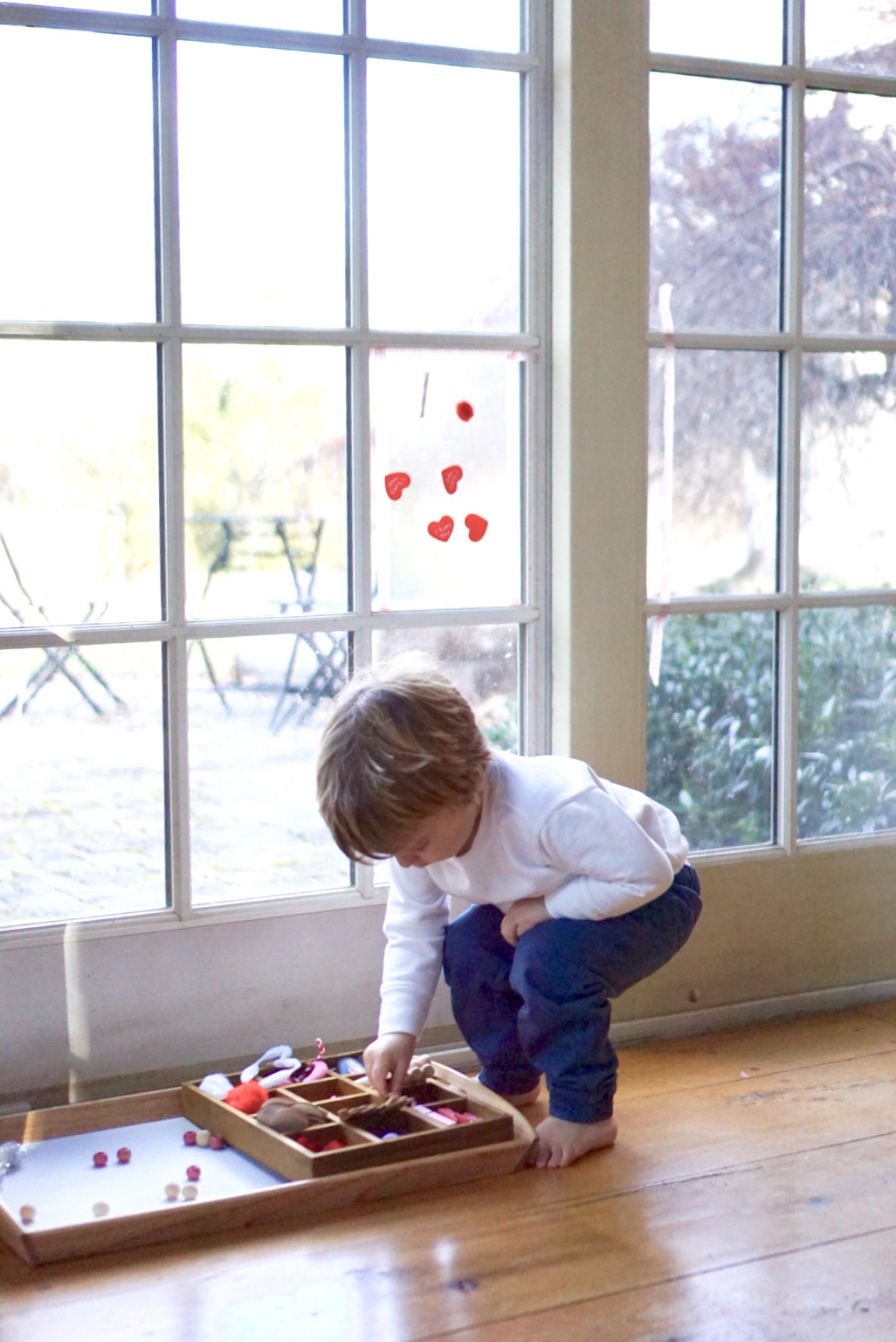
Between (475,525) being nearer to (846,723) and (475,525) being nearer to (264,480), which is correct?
(264,480)

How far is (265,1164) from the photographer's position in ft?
5.68

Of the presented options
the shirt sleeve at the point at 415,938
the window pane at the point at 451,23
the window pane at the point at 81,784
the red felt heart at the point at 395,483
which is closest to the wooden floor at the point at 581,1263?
the shirt sleeve at the point at 415,938

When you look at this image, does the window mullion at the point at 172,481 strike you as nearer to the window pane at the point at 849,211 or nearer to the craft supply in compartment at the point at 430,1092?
the craft supply in compartment at the point at 430,1092

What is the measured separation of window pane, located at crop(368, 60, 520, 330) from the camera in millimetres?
2078

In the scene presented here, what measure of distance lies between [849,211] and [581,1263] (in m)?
1.66

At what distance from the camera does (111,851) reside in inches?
78.1

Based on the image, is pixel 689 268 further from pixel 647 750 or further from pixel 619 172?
pixel 647 750

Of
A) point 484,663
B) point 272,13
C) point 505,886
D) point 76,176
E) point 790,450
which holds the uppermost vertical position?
point 272,13

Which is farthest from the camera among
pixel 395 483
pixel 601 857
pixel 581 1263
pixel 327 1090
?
pixel 395 483

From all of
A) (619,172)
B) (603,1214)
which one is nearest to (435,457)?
(619,172)

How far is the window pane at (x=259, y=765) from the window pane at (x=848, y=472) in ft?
2.70

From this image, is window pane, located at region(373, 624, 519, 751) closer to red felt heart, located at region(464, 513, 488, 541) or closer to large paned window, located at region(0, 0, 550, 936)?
large paned window, located at region(0, 0, 550, 936)

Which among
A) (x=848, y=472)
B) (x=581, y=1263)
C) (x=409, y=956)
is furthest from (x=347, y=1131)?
(x=848, y=472)

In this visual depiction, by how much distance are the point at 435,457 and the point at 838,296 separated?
744mm
